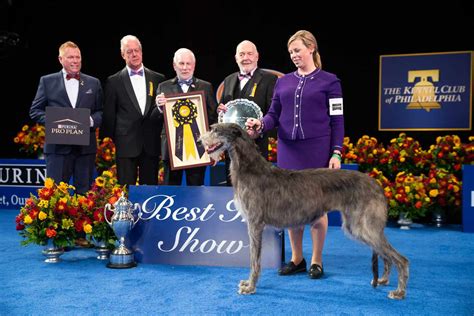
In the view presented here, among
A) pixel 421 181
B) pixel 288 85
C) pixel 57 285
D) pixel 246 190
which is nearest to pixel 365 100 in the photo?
pixel 421 181

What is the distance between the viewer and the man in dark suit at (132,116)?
4598 millimetres

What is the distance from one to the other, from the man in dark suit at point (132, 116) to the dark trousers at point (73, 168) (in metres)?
0.39

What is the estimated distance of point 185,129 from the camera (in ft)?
14.4

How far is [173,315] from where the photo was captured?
2.90 meters

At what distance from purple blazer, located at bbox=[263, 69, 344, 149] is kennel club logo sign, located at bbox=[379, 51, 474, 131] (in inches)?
189

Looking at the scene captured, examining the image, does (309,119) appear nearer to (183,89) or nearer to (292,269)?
(292,269)

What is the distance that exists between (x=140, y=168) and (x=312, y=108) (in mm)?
1816

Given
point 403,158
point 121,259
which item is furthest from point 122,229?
point 403,158

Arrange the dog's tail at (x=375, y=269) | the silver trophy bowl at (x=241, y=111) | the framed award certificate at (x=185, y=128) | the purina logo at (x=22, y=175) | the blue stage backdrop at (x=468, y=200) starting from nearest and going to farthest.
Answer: the dog's tail at (x=375, y=269), the silver trophy bowl at (x=241, y=111), the framed award certificate at (x=185, y=128), the blue stage backdrop at (x=468, y=200), the purina logo at (x=22, y=175)

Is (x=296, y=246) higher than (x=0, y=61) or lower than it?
lower

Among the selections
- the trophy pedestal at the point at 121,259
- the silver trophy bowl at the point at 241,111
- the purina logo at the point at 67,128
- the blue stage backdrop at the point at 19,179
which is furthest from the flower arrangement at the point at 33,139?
the silver trophy bowl at the point at 241,111

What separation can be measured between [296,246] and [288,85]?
1.22 meters

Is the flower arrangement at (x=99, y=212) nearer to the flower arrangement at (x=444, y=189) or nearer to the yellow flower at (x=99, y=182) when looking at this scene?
the yellow flower at (x=99, y=182)

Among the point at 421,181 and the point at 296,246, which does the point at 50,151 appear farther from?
the point at 421,181
